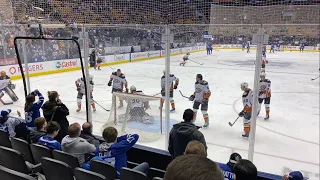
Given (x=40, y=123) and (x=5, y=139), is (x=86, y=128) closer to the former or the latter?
(x=40, y=123)

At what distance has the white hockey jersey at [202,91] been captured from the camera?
5719 mm

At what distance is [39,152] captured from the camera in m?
2.56

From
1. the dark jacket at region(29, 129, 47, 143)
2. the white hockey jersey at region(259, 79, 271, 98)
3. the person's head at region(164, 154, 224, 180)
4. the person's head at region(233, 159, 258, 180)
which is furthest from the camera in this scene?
the white hockey jersey at region(259, 79, 271, 98)

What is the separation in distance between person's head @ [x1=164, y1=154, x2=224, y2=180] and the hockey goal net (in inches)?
165

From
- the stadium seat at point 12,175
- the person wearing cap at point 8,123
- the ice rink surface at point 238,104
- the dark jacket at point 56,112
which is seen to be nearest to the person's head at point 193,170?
the stadium seat at point 12,175

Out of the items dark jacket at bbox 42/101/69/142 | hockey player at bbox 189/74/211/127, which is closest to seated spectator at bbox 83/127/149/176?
dark jacket at bbox 42/101/69/142

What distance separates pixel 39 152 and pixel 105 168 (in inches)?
29.8

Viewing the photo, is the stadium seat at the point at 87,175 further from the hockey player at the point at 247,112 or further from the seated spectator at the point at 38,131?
the hockey player at the point at 247,112

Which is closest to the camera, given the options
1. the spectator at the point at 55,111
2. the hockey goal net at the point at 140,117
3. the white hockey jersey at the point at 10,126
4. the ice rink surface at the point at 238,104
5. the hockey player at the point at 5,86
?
the white hockey jersey at the point at 10,126

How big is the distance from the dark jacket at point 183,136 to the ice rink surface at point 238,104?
1646 millimetres

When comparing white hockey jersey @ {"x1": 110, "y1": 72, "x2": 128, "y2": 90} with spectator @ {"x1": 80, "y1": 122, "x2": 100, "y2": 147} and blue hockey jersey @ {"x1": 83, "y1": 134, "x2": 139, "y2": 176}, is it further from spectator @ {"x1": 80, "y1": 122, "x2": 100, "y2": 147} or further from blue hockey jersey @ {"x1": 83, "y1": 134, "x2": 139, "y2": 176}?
blue hockey jersey @ {"x1": 83, "y1": 134, "x2": 139, "y2": 176}

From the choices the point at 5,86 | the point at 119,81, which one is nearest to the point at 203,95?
the point at 119,81

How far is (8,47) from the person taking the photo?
1005 centimetres

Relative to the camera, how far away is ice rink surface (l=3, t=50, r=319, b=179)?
14.4 ft
